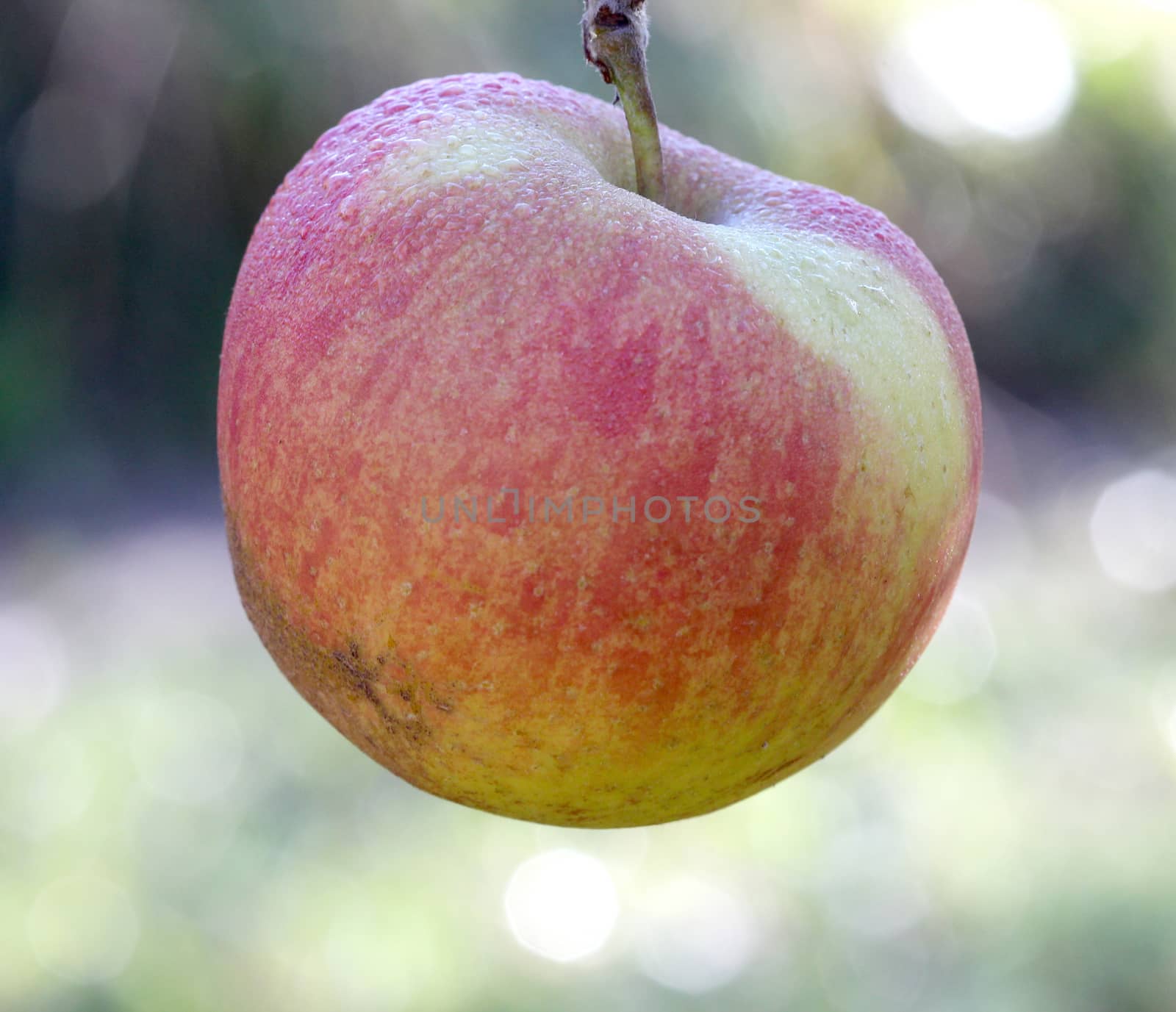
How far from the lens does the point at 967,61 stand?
2.98 metres

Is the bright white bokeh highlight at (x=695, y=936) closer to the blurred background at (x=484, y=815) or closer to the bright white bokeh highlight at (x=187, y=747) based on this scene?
the blurred background at (x=484, y=815)

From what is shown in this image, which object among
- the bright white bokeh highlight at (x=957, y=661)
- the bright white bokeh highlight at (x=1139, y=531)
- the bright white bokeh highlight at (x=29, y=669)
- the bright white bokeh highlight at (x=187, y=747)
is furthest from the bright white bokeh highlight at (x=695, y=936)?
the bright white bokeh highlight at (x=1139, y=531)

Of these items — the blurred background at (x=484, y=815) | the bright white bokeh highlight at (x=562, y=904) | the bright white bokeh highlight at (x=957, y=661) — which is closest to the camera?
the blurred background at (x=484, y=815)

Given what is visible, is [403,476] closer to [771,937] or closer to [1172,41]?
[771,937]

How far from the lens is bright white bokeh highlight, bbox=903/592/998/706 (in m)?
2.68

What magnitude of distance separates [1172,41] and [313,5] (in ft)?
7.95

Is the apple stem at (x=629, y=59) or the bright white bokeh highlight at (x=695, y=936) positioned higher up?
the apple stem at (x=629, y=59)

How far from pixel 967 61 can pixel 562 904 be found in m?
2.29

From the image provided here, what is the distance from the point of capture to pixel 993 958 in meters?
2.10

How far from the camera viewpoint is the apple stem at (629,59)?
49cm

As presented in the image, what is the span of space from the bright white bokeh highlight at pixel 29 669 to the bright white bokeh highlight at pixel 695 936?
1.34 metres

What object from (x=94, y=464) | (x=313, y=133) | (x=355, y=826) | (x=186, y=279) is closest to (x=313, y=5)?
(x=313, y=133)

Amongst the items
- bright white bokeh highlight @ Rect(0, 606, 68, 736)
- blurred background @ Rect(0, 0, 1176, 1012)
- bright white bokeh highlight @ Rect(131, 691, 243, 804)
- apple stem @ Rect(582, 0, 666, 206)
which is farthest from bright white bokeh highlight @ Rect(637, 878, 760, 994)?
apple stem @ Rect(582, 0, 666, 206)

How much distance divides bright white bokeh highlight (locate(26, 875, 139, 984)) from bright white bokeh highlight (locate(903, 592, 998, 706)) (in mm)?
1708
